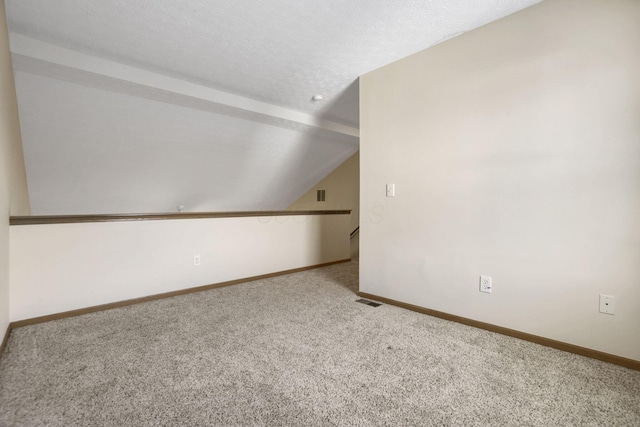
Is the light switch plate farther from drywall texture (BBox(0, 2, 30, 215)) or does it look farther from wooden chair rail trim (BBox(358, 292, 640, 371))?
drywall texture (BBox(0, 2, 30, 215))

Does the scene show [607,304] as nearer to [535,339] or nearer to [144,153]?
[535,339]

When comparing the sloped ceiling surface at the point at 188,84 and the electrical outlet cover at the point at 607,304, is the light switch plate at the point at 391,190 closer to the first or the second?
the sloped ceiling surface at the point at 188,84

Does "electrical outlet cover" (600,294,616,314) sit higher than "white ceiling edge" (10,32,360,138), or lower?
lower

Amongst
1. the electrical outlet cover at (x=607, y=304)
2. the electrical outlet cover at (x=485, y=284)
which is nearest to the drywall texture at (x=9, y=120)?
the electrical outlet cover at (x=485, y=284)

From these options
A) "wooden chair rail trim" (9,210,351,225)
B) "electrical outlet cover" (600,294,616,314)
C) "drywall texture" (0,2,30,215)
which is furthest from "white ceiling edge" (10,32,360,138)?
"electrical outlet cover" (600,294,616,314)

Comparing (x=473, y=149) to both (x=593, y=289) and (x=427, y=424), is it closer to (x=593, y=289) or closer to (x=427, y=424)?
(x=593, y=289)

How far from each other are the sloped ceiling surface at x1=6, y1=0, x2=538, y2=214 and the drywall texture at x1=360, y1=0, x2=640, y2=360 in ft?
1.04

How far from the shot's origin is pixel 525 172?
207cm

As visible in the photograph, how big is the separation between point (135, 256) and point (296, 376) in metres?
2.14

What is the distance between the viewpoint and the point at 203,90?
324 cm

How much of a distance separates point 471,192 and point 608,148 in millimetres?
790

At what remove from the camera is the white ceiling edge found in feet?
7.69

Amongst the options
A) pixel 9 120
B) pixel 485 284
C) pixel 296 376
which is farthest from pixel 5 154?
pixel 485 284

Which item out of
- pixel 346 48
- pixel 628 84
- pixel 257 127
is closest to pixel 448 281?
pixel 628 84
